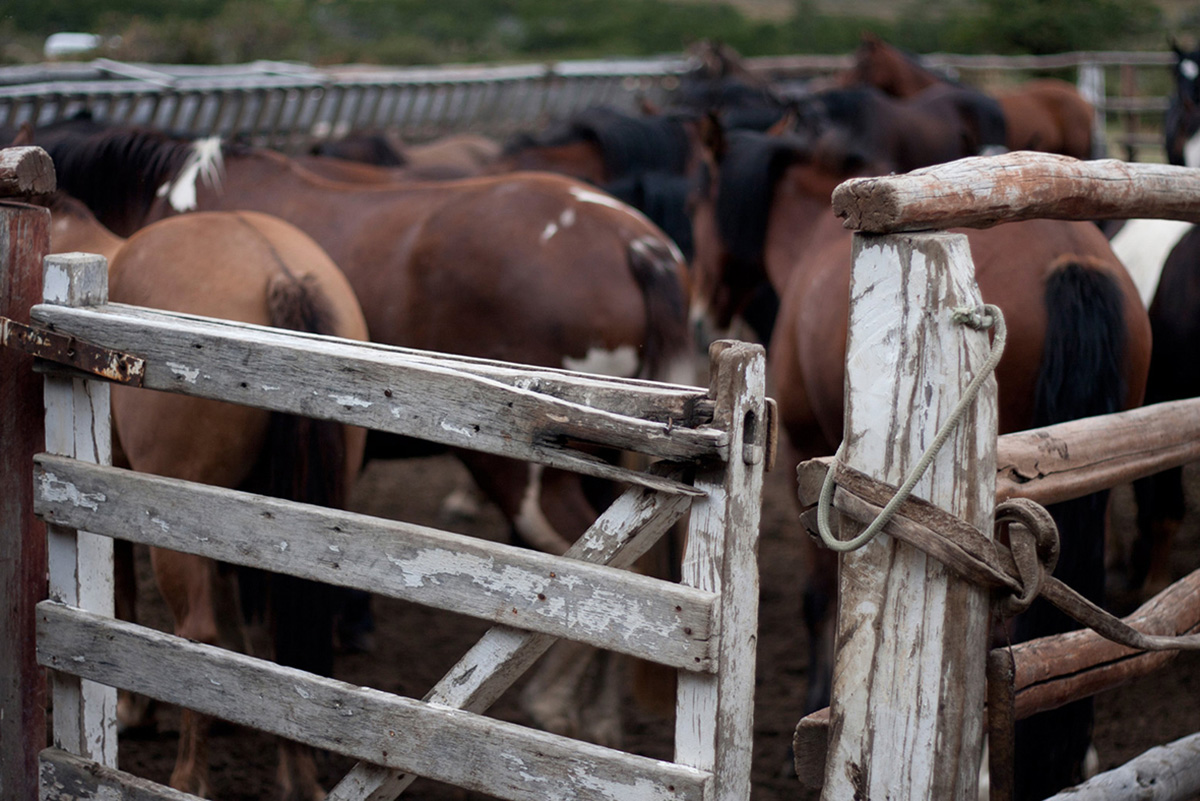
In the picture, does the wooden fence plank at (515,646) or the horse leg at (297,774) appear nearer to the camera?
the wooden fence plank at (515,646)

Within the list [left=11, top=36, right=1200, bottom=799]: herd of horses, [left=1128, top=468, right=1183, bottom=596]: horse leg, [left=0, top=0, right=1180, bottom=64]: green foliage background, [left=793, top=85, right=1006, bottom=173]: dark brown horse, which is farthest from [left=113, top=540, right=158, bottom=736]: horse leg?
Answer: [left=0, top=0, right=1180, bottom=64]: green foliage background

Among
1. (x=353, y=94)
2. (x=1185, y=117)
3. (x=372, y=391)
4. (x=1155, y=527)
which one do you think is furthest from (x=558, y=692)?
(x=353, y=94)

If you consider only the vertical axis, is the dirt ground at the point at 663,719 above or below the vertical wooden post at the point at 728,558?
below

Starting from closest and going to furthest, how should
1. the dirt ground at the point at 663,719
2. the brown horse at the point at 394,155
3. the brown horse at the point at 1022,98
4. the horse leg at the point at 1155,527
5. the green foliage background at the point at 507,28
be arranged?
the dirt ground at the point at 663,719 < the horse leg at the point at 1155,527 < the brown horse at the point at 394,155 < the brown horse at the point at 1022,98 < the green foliage background at the point at 507,28

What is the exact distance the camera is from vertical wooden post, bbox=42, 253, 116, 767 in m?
1.90

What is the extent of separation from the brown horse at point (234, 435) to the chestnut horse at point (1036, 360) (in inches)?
53.9

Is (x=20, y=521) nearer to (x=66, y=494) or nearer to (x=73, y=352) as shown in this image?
(x=66, y=494)

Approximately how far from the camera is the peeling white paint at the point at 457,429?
1509 millimetres

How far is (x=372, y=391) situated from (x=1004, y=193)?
3.20ft

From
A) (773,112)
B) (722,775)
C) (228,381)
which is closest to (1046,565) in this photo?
(722,775)

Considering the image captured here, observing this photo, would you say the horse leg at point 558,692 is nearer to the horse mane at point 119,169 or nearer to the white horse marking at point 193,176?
the white horse marking at point 193,176

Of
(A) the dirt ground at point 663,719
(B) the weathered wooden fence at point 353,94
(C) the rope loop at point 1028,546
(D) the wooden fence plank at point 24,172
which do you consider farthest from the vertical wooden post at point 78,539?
(B) the weathered wooden fence at point 353,94

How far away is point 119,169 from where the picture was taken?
13.2 feet

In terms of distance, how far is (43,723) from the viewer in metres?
2.05
